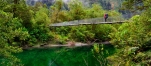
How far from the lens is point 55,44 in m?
25.7

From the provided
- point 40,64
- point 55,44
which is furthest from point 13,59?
point 55,44

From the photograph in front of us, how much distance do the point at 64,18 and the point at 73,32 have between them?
2.09 metres

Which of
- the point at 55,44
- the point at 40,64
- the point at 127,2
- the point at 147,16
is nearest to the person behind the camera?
the point at 147,16

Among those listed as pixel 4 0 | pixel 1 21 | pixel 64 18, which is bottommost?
pixel 64 18

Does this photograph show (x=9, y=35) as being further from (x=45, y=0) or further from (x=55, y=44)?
(x=45, y=0)

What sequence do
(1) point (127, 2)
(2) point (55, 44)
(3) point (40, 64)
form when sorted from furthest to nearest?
(2) point (55, 44) → (3) point (40, 64) → (1) point (127, 2)

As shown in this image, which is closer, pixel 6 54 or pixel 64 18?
pixel 6 54

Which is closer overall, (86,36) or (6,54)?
(6,54)

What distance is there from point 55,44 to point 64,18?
5.00 m

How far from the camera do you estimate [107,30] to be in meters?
29.6

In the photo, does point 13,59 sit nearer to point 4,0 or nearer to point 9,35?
point 9,35

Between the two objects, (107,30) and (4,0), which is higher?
(4,0)

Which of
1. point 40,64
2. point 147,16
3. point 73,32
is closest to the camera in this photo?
point 147,16

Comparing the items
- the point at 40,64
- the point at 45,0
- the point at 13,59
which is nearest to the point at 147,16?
the point at 13,59
